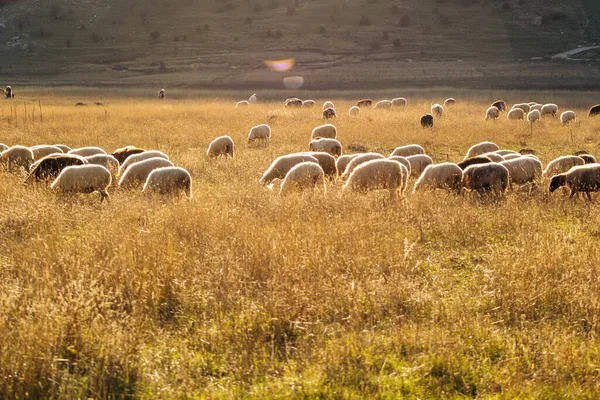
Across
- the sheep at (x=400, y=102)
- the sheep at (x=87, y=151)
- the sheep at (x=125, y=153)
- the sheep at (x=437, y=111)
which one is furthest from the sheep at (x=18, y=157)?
the sheep at (x=400, y=102)

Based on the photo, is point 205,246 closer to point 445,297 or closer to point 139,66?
point 445,297

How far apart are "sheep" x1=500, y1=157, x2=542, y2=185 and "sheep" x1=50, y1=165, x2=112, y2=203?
318 inches

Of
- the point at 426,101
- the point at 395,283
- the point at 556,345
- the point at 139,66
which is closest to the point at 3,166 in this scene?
the point at 395,283

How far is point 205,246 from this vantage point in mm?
6594

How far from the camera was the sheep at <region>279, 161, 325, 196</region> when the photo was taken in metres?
10.1

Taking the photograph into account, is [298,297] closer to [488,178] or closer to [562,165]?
[488,178]

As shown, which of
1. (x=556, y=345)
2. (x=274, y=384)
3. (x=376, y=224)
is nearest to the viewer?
(x=274, y=384)

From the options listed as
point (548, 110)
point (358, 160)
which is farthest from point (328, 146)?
point (548, 110)

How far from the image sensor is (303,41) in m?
75.8

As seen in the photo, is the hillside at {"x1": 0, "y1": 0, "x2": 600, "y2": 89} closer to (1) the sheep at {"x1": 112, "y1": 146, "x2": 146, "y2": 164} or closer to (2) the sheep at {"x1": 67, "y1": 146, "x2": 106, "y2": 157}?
(1) the sheep at {"x1": 112, "y1": 146, "x2": 146, "y2": 164}

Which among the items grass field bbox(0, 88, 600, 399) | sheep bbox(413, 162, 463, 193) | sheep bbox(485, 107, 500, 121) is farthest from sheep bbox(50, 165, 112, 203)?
sheep bbox(485, 107, 500, 121)

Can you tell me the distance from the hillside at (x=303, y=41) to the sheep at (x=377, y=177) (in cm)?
3672

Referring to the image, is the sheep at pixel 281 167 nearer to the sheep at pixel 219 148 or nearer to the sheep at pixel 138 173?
the sheep at pixel 138 173

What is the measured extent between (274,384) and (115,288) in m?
2.28
